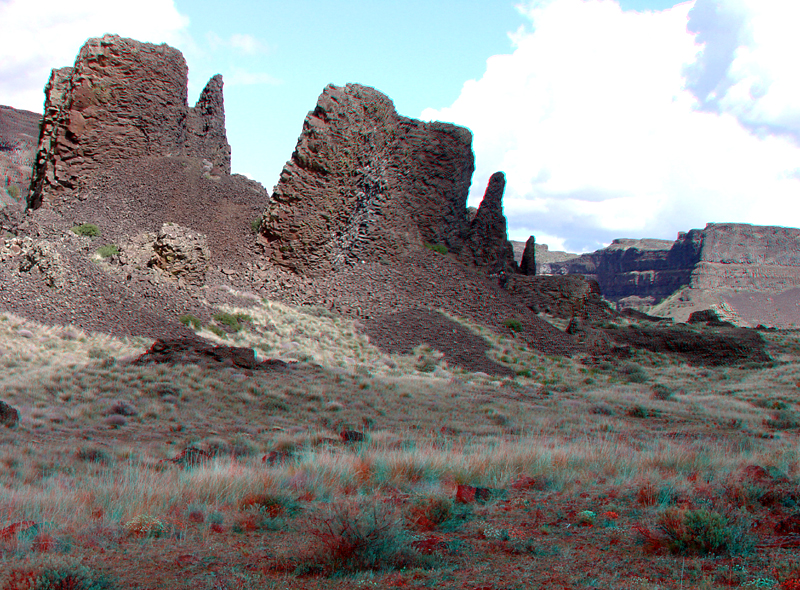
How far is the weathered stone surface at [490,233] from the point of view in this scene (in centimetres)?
3344

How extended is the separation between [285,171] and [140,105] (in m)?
8.17

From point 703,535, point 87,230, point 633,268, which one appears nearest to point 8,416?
point 703,535

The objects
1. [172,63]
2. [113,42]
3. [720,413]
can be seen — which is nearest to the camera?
[720,413]

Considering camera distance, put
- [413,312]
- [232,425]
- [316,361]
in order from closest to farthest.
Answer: [232,425] → [316,361] → [413,312]

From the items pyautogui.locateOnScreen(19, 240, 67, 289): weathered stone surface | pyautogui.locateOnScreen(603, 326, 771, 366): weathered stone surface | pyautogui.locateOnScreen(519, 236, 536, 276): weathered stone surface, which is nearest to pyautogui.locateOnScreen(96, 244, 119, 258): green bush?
pyautogui.locateOnScreen(19, 240, 67, 289): weathered stone surface

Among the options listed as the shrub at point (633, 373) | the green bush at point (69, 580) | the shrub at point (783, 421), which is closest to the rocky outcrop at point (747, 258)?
the shrub at point (633, 373)

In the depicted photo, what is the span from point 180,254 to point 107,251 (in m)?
3.94

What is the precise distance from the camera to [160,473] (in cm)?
714

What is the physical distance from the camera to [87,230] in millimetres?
26266

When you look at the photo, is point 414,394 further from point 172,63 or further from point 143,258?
point 172,63

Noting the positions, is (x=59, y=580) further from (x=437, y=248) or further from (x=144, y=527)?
(x=437, y=248)

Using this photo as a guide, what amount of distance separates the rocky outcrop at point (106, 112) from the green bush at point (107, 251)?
5437 mm

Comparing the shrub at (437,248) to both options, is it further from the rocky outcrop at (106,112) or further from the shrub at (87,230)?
the shrub at (87,230)

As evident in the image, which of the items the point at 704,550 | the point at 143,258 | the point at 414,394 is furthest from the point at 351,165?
the point at 704,550
